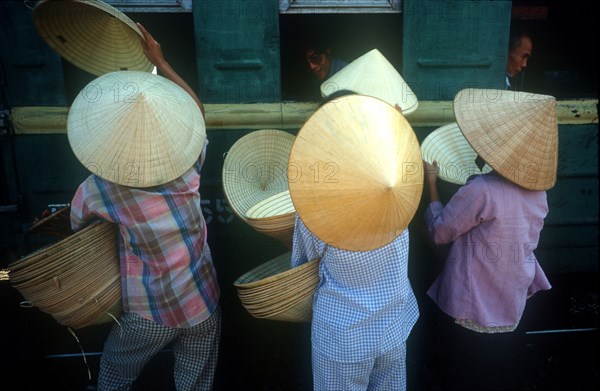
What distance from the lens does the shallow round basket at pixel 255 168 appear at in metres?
2.94

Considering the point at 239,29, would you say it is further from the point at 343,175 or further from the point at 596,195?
the point at 596,195

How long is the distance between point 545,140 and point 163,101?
1840mm

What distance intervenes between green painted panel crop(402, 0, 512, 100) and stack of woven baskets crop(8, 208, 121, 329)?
251cm

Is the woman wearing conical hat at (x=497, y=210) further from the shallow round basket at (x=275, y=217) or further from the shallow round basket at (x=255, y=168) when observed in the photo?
the shallow round basket at (x=255, y=168)

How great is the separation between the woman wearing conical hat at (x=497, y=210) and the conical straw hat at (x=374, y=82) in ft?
1.80

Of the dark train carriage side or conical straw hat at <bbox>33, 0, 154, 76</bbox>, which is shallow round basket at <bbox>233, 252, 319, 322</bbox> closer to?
the dark train carriage side

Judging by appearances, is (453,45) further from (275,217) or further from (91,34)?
(91,34)

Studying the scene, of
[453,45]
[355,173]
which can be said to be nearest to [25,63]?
[355,173]

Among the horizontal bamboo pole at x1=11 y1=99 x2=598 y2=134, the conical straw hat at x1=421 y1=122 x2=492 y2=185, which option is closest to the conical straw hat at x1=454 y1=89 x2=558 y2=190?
the conical straw hat at x1=421 y1=122 x2=492 y2=185

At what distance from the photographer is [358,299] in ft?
6.90

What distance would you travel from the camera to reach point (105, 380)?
8.21ft

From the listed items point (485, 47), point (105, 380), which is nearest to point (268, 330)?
point (105, 380)

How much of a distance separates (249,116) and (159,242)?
1574mm

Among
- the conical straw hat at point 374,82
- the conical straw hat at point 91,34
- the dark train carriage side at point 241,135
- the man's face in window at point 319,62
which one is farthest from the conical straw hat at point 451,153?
the conical straw hat at point 91,34
